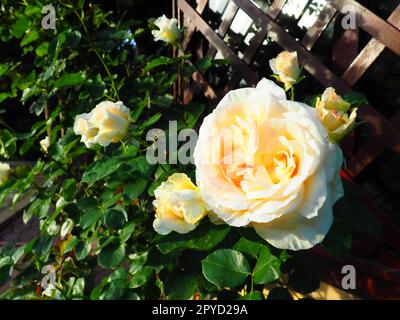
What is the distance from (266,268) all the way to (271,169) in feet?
0.75

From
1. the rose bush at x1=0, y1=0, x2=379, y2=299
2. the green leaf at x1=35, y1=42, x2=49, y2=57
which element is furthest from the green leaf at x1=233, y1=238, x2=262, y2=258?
the green leaf at x1=35, y1=42, x2=49, y2=57

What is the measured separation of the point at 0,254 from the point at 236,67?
1.13 meters

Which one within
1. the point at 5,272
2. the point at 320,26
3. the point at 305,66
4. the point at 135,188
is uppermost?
the point at 320,26

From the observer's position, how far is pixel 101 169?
96 cm

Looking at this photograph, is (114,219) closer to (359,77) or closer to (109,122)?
(109,122)

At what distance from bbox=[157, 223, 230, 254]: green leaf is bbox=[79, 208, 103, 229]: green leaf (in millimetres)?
390

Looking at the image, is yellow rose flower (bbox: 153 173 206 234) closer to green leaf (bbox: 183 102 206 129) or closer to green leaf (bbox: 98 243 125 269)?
green leaf (bbox: 98 243 125 269)

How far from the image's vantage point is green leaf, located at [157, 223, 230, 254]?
2.24 feet

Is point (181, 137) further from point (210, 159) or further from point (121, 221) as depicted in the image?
point (210, 159)

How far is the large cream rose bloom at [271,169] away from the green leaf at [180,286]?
30 centimetres

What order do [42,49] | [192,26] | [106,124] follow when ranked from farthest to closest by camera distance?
[192,26], [42,49], [106,124]

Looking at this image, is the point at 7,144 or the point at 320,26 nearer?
the point at 320,26

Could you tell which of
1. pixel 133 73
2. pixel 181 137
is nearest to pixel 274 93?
pixel 181 137

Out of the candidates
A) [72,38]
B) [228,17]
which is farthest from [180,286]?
[228,17]
